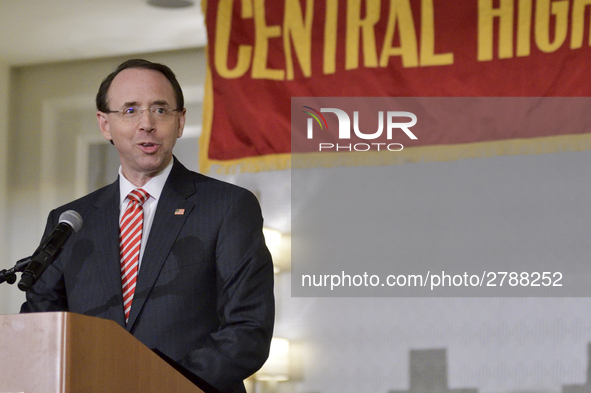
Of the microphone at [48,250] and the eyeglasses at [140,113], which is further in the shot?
the eyeglasses at [140,113]

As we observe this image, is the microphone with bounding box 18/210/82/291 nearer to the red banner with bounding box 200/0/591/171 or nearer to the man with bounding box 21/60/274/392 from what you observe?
the man with bounding box 21/60/274/392

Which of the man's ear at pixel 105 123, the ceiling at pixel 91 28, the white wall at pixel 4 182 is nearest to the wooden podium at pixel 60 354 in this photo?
the man's ear at pixel 105 123

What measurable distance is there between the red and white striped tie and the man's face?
2.5 inches

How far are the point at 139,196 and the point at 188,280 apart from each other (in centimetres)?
25

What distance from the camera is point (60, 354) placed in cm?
107

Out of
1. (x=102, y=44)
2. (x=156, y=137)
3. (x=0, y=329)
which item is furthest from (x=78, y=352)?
(x=102, y=44)

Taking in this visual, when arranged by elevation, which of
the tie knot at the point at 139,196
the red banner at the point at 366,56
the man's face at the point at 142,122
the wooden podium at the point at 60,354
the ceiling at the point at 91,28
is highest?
the ceiling at the point at 91,28

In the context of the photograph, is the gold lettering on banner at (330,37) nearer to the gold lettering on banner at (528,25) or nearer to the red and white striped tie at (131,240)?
the gold lettering on banner at (528,25)

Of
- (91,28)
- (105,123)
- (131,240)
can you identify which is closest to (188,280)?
(131,240)

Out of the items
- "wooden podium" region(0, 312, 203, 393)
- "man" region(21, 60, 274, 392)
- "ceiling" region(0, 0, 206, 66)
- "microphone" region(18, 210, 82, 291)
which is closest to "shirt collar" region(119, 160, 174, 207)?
"man" region(21, 60, 274, 392)

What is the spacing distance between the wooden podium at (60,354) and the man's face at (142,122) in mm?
623

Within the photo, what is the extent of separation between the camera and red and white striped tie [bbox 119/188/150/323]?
5.43ft

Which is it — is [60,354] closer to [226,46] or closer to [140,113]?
[140,113]

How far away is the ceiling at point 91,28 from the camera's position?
13.1ft
